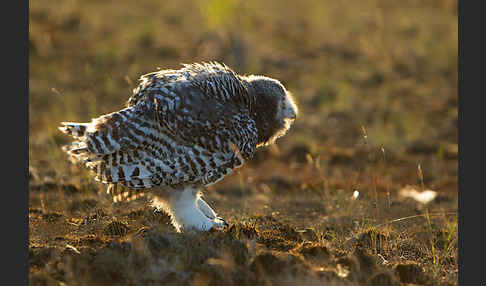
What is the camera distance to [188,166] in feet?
14.9

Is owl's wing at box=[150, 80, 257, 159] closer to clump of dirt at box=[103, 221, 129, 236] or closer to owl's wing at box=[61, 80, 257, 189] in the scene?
owl's wing at box=[61, 80, 257, 189]

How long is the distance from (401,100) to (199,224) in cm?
819

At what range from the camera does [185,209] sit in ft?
15.4

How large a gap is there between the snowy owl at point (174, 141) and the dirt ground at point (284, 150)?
1.01ft

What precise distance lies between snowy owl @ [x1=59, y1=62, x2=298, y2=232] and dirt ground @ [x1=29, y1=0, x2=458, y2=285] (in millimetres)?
309

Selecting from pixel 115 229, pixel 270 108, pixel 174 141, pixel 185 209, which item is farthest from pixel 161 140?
pixel 270 108

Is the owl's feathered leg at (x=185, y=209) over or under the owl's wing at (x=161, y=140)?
under

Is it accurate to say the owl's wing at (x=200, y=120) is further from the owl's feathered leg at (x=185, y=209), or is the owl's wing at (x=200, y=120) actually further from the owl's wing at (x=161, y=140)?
the owl's feathered leg at (x=185, y=209)

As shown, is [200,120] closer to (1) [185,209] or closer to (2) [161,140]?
(2) [161,140]

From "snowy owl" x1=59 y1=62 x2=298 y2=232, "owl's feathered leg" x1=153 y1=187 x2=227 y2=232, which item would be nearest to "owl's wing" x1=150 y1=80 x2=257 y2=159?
"snowy owl" x1=59 y1=62 x2=298 y2=232

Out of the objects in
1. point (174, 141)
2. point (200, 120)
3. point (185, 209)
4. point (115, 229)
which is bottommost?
point (115, 229)

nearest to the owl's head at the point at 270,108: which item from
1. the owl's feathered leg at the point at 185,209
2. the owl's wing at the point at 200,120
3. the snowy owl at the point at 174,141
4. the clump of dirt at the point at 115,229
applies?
the snowy owl at the point at 174,141

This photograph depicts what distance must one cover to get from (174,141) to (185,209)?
0.55 m

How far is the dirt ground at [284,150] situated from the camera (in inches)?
157
